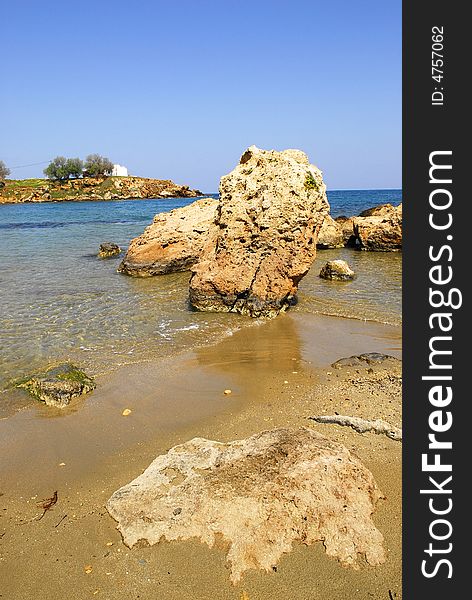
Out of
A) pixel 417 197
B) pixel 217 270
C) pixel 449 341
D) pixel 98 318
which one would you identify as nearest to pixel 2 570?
pixel 449 341

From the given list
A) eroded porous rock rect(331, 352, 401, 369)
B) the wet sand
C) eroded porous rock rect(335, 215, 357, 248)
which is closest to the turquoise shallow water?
the wet sand

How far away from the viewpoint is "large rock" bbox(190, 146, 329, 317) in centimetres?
1016

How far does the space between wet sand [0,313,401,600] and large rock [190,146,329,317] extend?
181 cm

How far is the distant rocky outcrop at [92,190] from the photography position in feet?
290

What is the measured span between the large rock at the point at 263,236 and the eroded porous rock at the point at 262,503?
6352 millimetres

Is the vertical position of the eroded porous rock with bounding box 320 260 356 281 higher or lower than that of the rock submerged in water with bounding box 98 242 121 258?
lower

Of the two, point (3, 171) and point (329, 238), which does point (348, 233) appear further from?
point (3, 171)

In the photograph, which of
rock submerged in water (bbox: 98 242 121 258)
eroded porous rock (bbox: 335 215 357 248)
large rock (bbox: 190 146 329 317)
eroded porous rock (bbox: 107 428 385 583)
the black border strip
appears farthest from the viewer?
eroded porous rock (bbox: 335 215 357 248)

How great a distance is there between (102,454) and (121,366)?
104 inches

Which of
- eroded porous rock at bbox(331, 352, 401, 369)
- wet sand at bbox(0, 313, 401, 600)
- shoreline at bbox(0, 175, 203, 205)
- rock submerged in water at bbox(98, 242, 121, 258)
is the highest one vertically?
shoreline at bbox(0, 175, 203, 205)

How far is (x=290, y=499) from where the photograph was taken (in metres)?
3.34

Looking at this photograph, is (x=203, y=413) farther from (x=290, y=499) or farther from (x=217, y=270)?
(x=217, y=270)

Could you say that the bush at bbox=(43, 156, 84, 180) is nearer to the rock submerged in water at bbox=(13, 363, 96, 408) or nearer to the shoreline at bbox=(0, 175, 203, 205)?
the shoreline at bbox=(0, 175, 203, 205)

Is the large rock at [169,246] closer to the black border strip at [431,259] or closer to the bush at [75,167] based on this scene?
the black border strip at [431,259]
